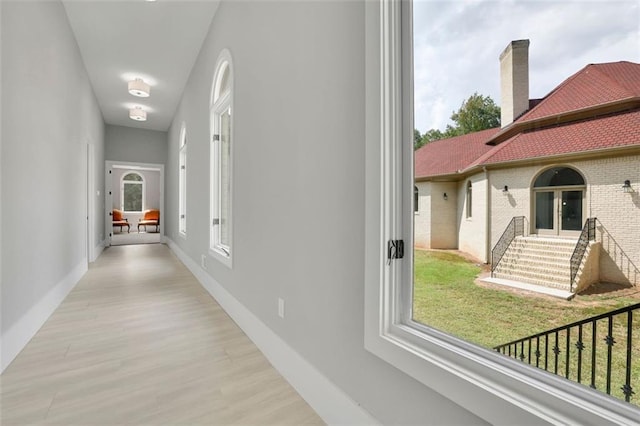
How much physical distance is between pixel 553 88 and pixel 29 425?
247 cm

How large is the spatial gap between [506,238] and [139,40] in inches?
185

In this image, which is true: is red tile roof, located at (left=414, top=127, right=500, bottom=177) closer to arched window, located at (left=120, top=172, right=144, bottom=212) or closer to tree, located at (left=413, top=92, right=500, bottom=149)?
tree, located at (left=413, top=92, right=500, bottom=149)

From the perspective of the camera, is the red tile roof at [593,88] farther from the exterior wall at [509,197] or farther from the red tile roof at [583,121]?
the exterior wall at [509,197]

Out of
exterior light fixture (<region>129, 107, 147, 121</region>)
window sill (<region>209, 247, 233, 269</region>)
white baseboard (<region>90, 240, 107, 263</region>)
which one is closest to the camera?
window sill (<region>209, 247, 233, 269</region>)

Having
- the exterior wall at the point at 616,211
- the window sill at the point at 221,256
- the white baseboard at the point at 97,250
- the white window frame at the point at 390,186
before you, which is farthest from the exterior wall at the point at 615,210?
the white baseboard at the point at 97,250

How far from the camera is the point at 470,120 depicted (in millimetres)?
1093

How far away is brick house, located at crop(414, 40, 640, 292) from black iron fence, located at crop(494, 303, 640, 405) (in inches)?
3.6

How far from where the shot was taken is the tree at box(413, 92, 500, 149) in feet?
3.34

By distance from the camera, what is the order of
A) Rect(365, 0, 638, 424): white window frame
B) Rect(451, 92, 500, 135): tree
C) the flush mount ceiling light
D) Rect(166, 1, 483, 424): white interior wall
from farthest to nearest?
the flush mount ceiling light, Rect(166, 1, 483, 424): white interior wall, Rect(365, 0, 638, 424): white window frame, Rect(451, 92, 500, 135): tree

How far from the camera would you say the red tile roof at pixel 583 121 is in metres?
0.71


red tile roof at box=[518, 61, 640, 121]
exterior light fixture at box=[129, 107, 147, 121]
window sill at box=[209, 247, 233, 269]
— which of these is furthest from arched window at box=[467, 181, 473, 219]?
exterior light fixture at box=[129, 107, 147, 121]

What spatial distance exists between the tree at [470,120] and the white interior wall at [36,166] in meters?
2.48

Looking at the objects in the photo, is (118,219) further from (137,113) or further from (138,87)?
(138,87)

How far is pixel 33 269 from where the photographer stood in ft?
8.02
